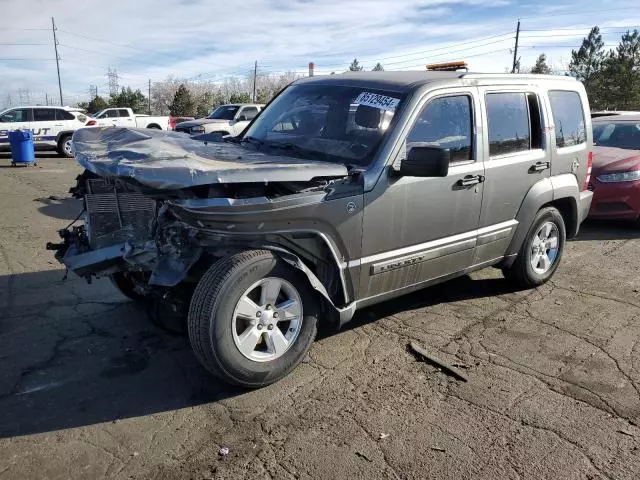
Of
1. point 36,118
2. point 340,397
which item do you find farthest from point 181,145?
point 36,118

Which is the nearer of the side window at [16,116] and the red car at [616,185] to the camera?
the red car at [616,185]

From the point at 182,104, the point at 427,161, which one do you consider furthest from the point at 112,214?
the point at 182,104

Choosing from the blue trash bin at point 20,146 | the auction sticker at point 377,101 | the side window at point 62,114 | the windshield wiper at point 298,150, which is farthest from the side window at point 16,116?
the auction sticker at point 377,101

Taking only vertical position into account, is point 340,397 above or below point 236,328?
below

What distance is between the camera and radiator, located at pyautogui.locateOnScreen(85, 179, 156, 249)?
3.91m

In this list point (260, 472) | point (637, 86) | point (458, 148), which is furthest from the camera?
point (637, 86)

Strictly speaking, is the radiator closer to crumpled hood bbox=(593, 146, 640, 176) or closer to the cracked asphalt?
the cracked asphalt

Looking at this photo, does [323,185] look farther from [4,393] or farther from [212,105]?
[212,105]

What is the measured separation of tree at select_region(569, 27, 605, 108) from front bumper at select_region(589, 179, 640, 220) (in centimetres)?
3892

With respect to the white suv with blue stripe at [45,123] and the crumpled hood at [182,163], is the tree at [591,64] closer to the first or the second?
the white suv with blue stripe at [45,123]

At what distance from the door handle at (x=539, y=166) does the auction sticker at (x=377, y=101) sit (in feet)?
5.48

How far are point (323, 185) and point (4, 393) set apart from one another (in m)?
2.36

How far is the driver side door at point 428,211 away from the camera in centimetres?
377

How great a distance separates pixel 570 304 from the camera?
16.4 ft
